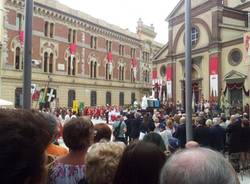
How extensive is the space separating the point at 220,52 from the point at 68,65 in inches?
765

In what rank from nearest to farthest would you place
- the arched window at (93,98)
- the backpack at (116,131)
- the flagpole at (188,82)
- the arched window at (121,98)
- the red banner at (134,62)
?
1. the flagpole at (188,82)
2. the backpack at (116,131)
3. the arched window at (93,98)
4. the arched window at (121,98)
5. the red banner at (134,62)

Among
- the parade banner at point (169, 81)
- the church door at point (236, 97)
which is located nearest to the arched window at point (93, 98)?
the parade banner at point (169, 81)

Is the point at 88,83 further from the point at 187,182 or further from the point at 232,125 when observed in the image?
the point at 187,182

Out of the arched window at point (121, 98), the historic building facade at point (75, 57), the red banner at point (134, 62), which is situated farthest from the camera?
the red banner at point (134, 62)

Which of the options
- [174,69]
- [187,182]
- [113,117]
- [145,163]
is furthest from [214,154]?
[174,69]

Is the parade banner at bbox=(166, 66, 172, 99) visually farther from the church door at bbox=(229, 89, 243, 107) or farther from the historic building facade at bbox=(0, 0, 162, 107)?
the historic building facade at bbox=(0, 0, 162, 107)

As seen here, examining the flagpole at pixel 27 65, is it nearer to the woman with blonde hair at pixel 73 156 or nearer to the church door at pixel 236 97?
the woman with blonde hair at pixel 73 156

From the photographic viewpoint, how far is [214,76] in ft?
114

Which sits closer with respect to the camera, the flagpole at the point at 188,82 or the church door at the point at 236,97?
the flagpole at the point at 188,82

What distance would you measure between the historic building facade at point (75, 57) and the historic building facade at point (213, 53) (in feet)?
37.1

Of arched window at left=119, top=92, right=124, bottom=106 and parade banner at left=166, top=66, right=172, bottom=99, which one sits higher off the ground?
parade banner at left=166, top=66, right=172, bottom=99

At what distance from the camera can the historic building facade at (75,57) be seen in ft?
126

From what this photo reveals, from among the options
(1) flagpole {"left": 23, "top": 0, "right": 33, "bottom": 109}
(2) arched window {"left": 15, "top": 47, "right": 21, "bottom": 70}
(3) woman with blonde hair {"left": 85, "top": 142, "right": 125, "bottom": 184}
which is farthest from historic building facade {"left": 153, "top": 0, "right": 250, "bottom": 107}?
(3) woman with blonde hair {"left": 85, "top": 142, "right": 125, "bottom": 184}

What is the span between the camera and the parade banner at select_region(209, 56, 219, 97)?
3444cm
